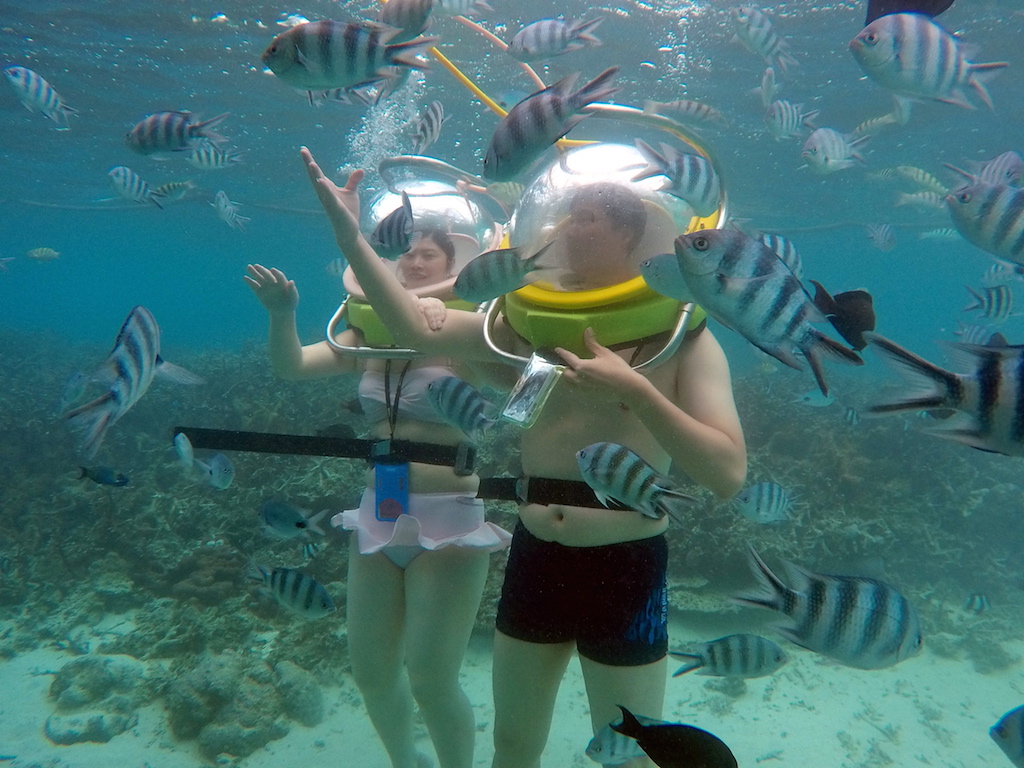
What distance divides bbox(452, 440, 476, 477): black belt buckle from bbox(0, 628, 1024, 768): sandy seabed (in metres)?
3.49

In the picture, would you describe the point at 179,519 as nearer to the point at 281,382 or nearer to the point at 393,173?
the point at 281,382

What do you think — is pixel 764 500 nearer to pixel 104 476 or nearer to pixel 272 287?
pixel 272 287

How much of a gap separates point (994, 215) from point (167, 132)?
4.90 metres

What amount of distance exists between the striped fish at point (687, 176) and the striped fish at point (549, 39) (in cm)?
200

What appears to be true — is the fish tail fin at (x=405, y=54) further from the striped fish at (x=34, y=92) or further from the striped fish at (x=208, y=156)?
the striped fish at (x=34, y=92)

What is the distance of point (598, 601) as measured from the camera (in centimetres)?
267

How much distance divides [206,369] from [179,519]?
967cm

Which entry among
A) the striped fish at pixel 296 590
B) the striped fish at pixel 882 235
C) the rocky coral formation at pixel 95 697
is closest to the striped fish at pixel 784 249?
the striped fish at pixel 296 590

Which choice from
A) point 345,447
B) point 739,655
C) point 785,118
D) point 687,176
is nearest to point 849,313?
point 687,176

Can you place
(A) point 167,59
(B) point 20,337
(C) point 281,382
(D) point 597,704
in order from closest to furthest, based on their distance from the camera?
→ (D) point 597,704 → (C) point 281,382 → (A) point 167,59 → (B) point 20,337

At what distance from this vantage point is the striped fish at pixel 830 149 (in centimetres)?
557

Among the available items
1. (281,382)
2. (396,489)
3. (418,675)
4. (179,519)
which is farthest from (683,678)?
(281,382)

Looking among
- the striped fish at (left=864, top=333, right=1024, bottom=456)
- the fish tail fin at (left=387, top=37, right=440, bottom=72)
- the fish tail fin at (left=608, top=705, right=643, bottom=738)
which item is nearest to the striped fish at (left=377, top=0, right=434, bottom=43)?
the fish tail fin at (left=387, top=37, right=440, bottom=72)

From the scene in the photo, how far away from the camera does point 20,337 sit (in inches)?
1015
